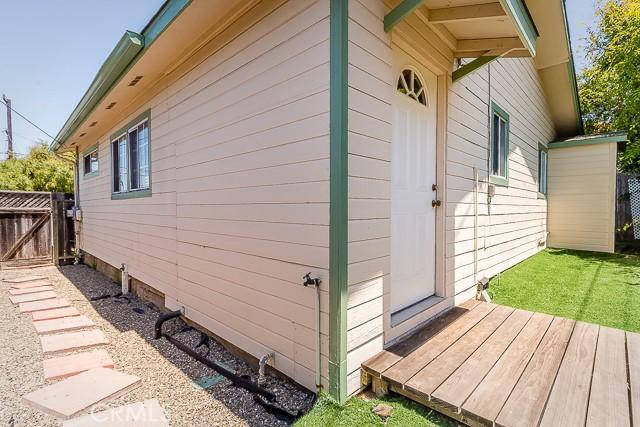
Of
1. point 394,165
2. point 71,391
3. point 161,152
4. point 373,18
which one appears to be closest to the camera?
point 373,18

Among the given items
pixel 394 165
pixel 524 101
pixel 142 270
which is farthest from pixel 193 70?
pixel 524 101

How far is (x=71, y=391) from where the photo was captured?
248 centimetres

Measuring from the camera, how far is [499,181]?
486 centimetres

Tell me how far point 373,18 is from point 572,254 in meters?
7.71

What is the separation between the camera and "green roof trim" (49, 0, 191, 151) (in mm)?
2939

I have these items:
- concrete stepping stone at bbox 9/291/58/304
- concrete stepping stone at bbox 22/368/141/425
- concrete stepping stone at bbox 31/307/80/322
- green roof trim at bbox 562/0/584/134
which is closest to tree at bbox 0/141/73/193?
concrete stepping stone at bbox 9/291/58/304

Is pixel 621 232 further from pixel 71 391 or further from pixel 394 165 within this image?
pixel 71 391

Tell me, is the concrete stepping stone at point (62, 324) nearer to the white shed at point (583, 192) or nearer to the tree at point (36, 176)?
the white shed at point (583, 192)

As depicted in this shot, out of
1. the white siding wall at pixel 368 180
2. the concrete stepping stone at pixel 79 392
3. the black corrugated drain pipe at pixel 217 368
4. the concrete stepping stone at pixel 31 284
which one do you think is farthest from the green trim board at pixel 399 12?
the concrete stepping stone at pixel 31 284

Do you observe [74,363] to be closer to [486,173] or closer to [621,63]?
[486,173]

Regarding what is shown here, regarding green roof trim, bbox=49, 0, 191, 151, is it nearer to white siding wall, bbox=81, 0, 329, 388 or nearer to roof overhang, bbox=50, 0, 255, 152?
roof overhang, bbox=50, 0, 255, 152

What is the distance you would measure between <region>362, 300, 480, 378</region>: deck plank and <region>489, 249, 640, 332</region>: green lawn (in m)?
1.19

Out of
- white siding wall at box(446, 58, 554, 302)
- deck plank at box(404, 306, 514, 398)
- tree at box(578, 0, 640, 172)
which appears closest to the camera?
deck plank at box(404, 306, 514, 398)

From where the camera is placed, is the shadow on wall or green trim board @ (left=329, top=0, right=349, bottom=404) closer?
green trim board @ (left=329, top=0, right=349, bottom=404)
